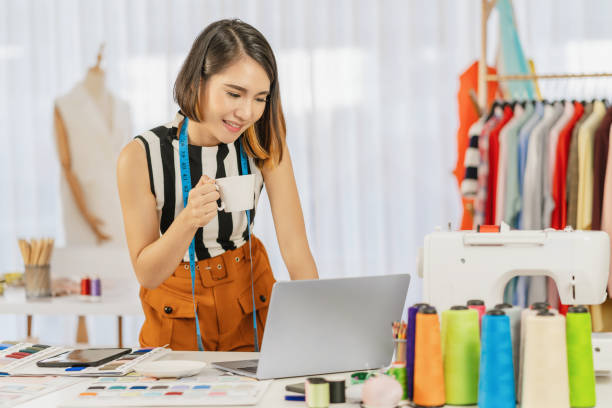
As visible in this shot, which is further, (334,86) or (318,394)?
(334,86)

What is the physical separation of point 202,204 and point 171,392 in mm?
473

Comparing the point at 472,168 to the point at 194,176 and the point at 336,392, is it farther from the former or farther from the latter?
the point at 336,392

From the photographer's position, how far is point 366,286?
5.17ft

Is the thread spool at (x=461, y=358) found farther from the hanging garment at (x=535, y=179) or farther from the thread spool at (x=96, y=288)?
the thread spool at (x=96, y=288)

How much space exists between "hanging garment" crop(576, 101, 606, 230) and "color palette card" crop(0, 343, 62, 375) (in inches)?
84.2

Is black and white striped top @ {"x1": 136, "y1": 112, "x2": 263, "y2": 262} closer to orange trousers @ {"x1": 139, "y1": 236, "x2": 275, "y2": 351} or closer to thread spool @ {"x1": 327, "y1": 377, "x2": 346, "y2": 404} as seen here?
orange trousers @ {"x1": 139, "y1": 236, "x2": 275, "y2": 351}

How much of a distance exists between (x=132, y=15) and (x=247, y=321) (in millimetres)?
3144

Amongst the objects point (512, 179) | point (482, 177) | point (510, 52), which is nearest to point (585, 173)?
point (512, 179)

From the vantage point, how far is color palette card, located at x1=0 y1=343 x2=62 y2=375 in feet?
5.47

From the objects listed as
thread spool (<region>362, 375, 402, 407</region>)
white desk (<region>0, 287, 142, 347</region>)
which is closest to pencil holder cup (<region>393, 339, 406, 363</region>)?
thread spool (<region>362, 375, 402, 407</region>)

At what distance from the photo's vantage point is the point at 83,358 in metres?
1.69

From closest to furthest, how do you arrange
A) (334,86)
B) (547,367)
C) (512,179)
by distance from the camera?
1. (547,367)
2. (512,179)
3. (334,86)

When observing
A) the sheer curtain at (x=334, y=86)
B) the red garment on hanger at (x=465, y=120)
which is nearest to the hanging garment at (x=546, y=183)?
the red garment on hanger at (x=465, y=120)

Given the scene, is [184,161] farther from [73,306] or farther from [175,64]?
A: [175,64]
